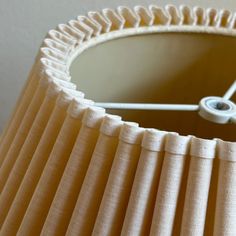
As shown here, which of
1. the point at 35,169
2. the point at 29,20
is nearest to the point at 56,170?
the point at 35,169

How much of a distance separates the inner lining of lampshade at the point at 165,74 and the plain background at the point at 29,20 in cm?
19

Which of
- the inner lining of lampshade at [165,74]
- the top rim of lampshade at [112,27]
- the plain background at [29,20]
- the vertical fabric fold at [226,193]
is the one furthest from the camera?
the plain background at [29,20]

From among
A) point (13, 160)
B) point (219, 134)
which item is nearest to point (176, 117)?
point (219, 134)

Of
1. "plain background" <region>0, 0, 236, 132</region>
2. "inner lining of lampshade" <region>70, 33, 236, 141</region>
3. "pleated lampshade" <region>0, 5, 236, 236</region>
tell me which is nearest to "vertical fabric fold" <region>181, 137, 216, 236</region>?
"pleated lampshade" <region>0, 5, 236, 236</region>

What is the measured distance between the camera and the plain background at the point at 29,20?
0.74 meters

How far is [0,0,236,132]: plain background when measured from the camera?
74cm

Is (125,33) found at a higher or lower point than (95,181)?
higher

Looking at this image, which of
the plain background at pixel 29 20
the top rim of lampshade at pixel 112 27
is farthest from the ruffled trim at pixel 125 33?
the plain background at pixel 29 20

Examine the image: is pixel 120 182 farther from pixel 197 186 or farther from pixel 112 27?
pixel 112 27

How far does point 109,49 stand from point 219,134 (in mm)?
173

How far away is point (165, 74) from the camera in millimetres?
588

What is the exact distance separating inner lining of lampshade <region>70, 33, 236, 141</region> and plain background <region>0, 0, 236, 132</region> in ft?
0.62

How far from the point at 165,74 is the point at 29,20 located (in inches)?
10.4

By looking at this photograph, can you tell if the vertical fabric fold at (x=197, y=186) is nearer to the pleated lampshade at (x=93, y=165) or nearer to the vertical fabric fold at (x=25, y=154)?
the pleated lampshade at (x=93, y=165)
